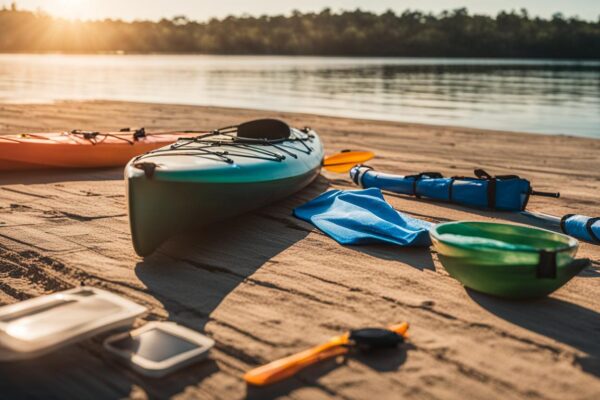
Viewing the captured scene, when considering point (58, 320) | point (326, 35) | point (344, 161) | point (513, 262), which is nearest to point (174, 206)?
point (58, 320)

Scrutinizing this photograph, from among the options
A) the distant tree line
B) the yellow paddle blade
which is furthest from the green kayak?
the distant tree line

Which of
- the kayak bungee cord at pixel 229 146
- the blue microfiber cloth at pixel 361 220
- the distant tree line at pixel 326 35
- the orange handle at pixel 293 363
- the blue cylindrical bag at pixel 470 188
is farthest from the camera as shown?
the distant tree line at pixel 326 35

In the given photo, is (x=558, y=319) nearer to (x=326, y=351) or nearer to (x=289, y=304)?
(x=326, y=351)

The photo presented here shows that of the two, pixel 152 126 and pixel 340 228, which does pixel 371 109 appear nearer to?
pixel 152 126

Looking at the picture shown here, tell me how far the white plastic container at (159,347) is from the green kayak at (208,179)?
44.3 inches

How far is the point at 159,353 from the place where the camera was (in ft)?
8.59

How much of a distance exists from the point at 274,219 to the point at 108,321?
2487 mm

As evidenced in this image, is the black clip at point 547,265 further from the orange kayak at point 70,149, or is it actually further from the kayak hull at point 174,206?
the orange kayak at point 70,149

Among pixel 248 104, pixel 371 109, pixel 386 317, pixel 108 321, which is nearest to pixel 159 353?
pixel 108 321

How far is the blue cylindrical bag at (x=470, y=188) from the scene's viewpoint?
211 inches

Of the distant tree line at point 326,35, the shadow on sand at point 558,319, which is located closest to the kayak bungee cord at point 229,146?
the shadow on sand at point 558,319

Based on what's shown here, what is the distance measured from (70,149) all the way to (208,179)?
3.35 metres

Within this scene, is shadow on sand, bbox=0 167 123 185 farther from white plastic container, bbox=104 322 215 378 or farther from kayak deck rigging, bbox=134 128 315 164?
white plastic container, bbox=104 322 215 378

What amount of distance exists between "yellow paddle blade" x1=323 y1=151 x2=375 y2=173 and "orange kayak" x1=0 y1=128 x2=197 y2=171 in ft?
6.85
